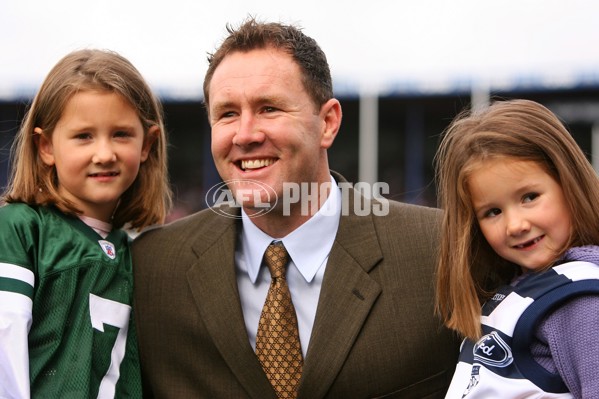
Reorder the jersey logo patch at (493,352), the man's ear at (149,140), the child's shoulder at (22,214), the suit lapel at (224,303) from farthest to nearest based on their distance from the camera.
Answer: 1. the man's ear at (149,140)
2. the suit lapel at (224,303)
3. the child's shoulder at (22,214)
4. the jersey logo patch at (493,352)

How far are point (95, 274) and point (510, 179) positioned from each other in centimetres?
110

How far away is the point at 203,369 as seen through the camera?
2234 mm

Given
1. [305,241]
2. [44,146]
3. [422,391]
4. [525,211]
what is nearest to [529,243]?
[525,211]

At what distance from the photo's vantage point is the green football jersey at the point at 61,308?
1.93 metres

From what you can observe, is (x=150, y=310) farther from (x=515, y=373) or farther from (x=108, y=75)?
(x=515, y=373)

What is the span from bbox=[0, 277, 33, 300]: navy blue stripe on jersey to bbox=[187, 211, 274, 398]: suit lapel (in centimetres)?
50

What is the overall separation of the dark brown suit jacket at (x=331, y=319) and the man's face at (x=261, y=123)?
0.65 feet

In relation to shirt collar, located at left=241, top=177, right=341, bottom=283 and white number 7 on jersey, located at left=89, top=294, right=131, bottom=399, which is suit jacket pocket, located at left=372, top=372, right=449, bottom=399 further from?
white number 7 on jersey, located at left=89, top=294, right=131, bottom=399

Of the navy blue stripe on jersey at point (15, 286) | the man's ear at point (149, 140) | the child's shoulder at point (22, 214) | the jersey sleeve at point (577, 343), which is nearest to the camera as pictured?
the jersey sleeve at point (577, 343)

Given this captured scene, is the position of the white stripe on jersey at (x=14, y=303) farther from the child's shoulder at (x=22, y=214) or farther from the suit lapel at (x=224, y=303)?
the suit lapel at (x=224, y=303)

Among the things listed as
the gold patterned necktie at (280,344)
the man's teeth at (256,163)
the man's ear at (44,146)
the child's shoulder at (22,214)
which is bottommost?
the gold patterned necktie at (280,344)

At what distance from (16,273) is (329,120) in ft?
3.48

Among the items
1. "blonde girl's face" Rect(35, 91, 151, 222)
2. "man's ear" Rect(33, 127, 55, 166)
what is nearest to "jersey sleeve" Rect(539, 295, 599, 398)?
"blonde girl's face" Rect(35, 91, 151, 222)

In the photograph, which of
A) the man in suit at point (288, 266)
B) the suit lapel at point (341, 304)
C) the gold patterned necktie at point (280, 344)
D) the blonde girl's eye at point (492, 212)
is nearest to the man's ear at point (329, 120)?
the man in suit at point (288, 266)
